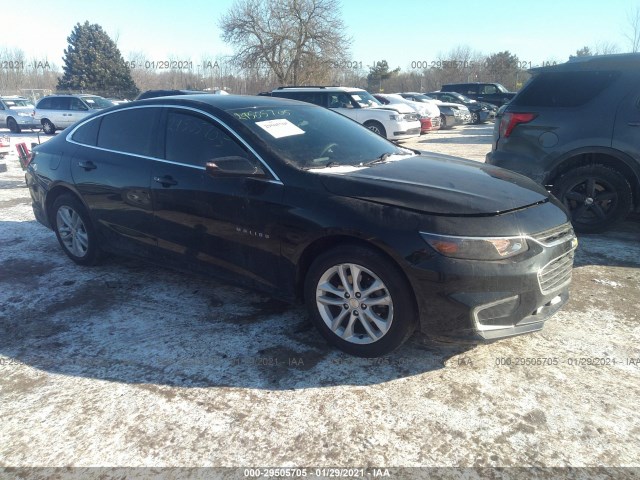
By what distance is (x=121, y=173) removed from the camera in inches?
165

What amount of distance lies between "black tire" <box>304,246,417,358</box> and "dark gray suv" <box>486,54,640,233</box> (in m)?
3.34

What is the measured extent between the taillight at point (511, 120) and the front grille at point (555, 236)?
260 centimetres

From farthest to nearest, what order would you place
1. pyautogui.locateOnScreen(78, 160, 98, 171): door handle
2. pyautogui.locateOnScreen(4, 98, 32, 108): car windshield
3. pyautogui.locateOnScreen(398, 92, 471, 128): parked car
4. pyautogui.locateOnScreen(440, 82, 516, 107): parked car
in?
1. pyautogui.locateOnScreen(440, 82, 516, 107): parked car
2. pyautogui.locateOnScreen(4, 98, 32, 108): car windshield
3. pyautogui.locateOnScreen(398, 92, 471, 128): parked car
4. pyautogui.locateOnScreen(78, 160, 98, 171): door handle

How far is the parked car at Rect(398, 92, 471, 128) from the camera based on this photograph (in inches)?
828

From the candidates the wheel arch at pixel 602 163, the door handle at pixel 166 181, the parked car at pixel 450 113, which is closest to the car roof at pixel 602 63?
the wheel arch at pixel 602 163

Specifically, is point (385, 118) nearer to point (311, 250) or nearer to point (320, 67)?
point (311, 250)

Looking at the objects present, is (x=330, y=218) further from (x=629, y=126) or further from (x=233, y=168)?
(x=629, y=126)

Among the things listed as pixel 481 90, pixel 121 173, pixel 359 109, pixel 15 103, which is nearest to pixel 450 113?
pixel 481 90

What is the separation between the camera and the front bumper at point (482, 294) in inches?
106

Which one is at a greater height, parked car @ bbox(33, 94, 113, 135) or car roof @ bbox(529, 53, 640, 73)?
car roof @ bbox(529, 53, 640, 73)

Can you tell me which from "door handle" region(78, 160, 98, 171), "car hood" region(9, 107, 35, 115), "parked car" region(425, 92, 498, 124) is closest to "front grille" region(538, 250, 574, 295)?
"door handle" region(78, 160, 98, 171)

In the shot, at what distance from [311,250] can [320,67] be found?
36.5 m

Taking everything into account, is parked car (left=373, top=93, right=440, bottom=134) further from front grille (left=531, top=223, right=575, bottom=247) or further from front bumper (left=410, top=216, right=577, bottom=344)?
front bumper (left=410, top=216, right=577, bottom=344)

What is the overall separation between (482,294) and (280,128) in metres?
1.93
